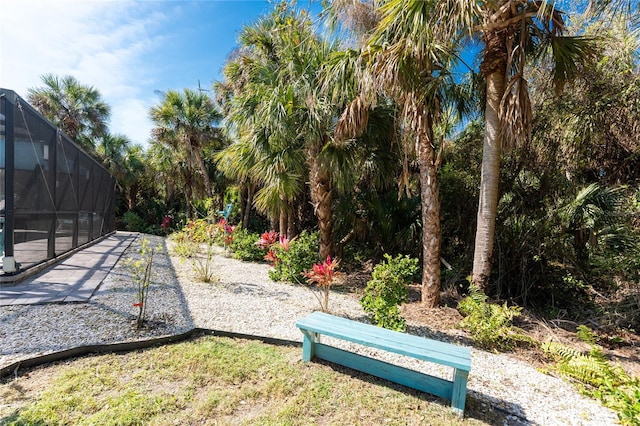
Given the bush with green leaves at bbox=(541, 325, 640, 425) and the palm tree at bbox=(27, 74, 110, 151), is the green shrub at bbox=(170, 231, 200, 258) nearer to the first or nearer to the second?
the bush with green leaves at bbox=(541, 325, 640, 425)

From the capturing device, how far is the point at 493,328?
355 cm

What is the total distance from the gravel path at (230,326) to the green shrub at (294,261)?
640mm

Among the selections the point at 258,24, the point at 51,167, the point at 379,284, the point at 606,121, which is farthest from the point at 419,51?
the point at 51,167

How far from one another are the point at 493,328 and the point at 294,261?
12.2 ft

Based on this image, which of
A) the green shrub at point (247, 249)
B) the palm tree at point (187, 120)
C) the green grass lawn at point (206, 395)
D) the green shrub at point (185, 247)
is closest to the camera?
the green grass lawn at point (206, 395)

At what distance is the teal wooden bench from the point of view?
228cm

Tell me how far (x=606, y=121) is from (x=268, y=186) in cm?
634

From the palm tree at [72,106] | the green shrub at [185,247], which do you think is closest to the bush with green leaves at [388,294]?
the green shrub at [185,247]

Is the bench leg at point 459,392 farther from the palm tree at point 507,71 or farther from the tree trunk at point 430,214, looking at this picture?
the tree trunk at point 430,214

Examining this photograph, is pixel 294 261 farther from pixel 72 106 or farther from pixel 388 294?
pixel 72 106

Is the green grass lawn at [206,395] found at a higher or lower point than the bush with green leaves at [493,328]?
lower

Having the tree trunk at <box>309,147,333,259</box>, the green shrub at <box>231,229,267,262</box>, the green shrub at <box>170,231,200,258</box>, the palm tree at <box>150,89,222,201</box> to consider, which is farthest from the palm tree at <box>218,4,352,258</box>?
the palm tree at <box>150,89,222,201</box>

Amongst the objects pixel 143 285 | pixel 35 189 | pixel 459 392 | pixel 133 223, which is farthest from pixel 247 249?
pixel 133 223

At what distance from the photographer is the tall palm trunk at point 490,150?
4213mm
